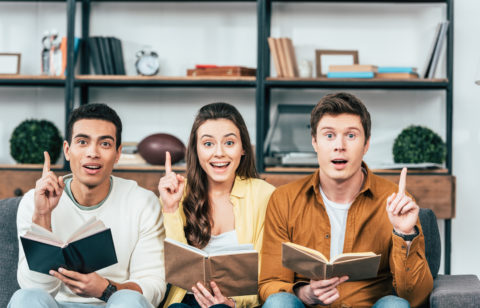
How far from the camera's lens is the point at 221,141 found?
1936 mm

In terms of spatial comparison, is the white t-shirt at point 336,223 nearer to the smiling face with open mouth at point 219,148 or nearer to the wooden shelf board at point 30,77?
the smiling face with open mouth at point 219,148

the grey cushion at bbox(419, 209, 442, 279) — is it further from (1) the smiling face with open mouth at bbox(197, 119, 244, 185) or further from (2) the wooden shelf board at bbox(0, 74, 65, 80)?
(2) the wooden shelf board at bbox(0, 74, 65, 80)

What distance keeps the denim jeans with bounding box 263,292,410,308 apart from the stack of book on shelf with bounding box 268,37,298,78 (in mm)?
1666

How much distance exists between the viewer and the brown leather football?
3.07 m

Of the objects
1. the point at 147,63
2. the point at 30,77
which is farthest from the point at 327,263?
the point at 30,77

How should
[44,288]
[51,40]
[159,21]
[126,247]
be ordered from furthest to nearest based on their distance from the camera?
[159,21] → [51,40] → [126,247] → [44,288]

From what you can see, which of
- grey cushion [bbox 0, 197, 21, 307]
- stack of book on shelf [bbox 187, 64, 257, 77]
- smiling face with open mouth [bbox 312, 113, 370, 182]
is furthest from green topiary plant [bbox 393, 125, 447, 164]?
grey cushion [bbox 0, 197, 21, 307]

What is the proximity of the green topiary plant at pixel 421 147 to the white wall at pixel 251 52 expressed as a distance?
0.86 ft

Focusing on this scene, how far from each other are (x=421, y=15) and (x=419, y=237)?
6.80 feet

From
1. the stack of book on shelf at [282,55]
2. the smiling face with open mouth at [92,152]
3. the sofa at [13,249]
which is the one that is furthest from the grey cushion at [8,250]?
the stack of book on shelf at [282,55]

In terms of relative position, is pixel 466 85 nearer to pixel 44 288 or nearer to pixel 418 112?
pixel 418 112

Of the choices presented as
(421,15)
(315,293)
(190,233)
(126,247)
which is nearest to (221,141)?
(190,233)

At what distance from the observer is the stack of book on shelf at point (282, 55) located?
3043 mm

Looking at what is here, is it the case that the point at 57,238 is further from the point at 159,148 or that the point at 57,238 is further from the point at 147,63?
the point at 147,63
